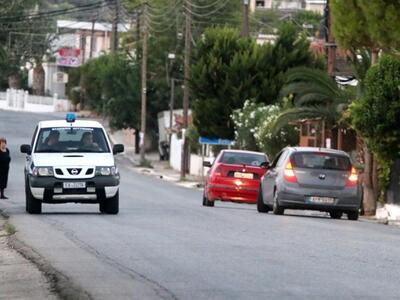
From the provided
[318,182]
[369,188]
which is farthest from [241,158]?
[318,182]

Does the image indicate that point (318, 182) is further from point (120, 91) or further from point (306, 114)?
point (120, 91)

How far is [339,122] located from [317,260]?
26696mm

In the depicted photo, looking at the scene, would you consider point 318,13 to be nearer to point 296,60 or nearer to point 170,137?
point 170,137

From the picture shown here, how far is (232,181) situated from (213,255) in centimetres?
2007

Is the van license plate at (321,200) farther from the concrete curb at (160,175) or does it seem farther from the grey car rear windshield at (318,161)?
the concrete curb at (160,175)

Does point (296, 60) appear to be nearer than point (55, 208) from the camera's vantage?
No

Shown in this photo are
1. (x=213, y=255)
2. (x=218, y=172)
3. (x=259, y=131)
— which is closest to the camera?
(x=213, y=255)

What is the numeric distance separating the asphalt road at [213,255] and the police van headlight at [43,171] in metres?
0.84

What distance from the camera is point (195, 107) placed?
6869 centimetres

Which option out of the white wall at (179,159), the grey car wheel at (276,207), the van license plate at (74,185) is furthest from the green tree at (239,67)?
the van license plate at (74,185)

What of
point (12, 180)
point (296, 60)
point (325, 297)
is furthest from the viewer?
point (296, 60)

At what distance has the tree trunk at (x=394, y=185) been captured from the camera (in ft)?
116

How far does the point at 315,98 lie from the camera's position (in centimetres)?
4616

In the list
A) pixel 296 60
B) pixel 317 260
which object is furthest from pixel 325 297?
pixel 296 60
